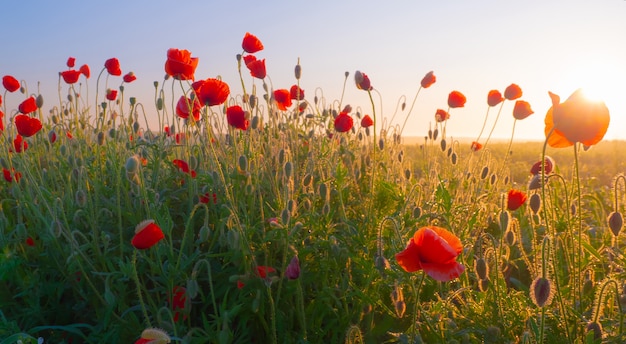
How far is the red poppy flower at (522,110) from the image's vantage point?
11.5ft

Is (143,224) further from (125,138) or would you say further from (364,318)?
→ (125,138)

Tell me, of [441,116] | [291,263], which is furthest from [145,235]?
[441,116]

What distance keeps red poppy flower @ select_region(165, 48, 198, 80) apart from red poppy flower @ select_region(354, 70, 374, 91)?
2.77 ft

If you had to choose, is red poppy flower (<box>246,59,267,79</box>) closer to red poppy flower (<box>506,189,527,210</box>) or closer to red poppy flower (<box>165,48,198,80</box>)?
red poppy flower (<box>165,48,198,80</box>)

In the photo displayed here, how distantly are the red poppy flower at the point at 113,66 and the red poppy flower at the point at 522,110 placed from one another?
281cm

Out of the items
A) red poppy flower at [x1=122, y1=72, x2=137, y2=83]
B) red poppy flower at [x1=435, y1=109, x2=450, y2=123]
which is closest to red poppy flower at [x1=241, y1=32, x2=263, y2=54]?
red poppy flower at [x1=122, y1=72, x2=137, y2=83]

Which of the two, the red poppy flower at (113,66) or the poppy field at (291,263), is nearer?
the poppy field at (291,263)

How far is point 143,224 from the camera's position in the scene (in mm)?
1909

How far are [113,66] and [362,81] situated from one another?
2.10 meters

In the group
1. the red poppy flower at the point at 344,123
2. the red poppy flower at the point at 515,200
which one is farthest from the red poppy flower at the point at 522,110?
the red poppy flower at the point at 344,123

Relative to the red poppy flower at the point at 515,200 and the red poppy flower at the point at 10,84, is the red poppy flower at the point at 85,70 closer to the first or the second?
the red poppy flower at the point at 10,84

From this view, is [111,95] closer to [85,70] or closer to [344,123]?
[85,70]

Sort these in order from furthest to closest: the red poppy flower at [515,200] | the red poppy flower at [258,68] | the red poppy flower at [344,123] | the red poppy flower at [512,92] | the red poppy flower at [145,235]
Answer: the red poppy flower at [512,92]
the red poppy flower at [258,68]
the red poppy flower at [344,123]
the red poppy flower at [515,200]
the red poppy flower at [145,235]

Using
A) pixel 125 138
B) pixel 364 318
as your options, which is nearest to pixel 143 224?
pixel 364 318
